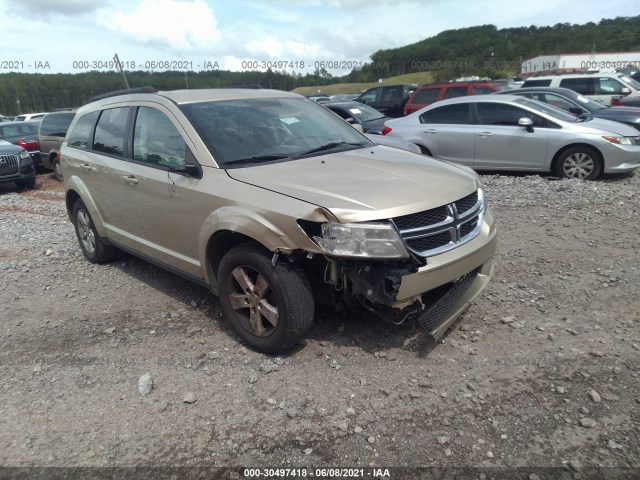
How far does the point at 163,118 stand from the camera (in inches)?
164

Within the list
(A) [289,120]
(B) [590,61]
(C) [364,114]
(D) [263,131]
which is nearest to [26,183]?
(C) [364,114]

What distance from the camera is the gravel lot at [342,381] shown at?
2.62m


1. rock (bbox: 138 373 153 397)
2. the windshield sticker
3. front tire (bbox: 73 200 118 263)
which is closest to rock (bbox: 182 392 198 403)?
rock (bbox: 138 373 153 397)

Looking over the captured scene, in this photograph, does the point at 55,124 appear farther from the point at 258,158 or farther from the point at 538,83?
the point at 538,83

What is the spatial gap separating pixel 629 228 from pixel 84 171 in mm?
6113

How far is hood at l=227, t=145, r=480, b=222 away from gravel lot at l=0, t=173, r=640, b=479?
107 centimetres

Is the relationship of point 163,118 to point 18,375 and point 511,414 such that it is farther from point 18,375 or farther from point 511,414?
point 511,414

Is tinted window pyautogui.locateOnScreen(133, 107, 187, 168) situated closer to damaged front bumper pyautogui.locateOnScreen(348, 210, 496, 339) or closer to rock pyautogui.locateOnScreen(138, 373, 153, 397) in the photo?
rock pyautogui.locateOnScreen(138, 373, 153, 397)

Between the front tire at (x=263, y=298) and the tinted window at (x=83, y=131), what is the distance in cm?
282

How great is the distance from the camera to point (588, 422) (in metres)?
2.67

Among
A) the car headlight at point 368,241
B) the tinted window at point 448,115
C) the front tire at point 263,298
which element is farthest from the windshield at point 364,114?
the car headlight at point 368,241

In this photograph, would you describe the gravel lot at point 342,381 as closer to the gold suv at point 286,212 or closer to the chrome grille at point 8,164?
the gold suv at point 286,212

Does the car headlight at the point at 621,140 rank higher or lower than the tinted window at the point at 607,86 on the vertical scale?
lower

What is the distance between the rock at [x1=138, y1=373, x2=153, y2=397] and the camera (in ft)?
10.5
